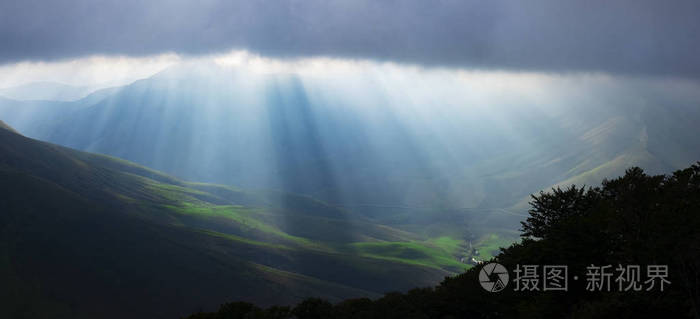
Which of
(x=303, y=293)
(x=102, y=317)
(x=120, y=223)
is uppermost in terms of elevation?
(x=120, y=223)

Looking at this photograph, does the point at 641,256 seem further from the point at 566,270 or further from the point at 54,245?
the point at 54,245

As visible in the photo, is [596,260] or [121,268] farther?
[121,268]

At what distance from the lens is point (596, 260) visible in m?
43.2

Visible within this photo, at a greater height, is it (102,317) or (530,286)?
(530,286)

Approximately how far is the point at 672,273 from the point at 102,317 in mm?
96456

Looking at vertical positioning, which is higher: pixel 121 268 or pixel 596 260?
pixel 596 260

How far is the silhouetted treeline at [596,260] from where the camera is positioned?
3344 cm

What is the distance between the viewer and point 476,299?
52.5 m

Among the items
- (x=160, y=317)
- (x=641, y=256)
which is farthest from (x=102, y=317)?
(x=641, y=256)

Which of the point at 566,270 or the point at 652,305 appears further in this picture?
the point at 566,270

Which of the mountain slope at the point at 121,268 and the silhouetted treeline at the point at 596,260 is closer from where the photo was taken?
the silhouetted treeline at the point at 596,260

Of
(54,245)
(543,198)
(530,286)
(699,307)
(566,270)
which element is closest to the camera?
(699,307)

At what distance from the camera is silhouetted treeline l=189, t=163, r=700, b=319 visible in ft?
110

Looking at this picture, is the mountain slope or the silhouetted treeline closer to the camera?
the silhouetted treeline
